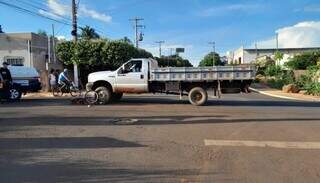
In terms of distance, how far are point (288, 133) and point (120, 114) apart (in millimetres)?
6651

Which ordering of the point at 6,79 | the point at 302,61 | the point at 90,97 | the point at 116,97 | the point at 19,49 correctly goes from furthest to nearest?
the point at 302,61 → the point at 19,49 → the point at 116,97 → the point at 6,79 → the point at 90,97

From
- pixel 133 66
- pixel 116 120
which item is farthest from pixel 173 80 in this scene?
pixel 116 120

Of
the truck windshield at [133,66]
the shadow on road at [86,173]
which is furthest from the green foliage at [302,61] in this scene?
the shadow on road at [86,173]

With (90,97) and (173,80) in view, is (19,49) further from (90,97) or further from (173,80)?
(173,80)

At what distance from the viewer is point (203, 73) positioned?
24.5m

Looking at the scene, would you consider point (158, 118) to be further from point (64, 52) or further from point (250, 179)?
point (64, 52)

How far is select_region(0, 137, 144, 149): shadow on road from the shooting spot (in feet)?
39.2

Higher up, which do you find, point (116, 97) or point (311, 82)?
point (311, 82)

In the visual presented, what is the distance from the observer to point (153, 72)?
24.7 metres

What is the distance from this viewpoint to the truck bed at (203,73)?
2441 cm

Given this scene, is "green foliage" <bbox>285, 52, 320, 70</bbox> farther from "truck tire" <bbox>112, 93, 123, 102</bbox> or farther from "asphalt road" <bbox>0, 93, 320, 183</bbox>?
"asphalt road" <bbox>0, 93, 320, 183</bbox>

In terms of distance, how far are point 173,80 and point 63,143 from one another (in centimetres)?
1266

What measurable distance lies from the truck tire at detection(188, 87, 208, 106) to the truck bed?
1.56 feet

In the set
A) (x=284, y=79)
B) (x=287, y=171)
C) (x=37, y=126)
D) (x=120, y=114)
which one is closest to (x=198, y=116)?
(x=120, y=114)
